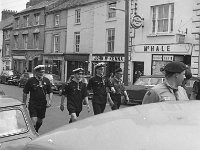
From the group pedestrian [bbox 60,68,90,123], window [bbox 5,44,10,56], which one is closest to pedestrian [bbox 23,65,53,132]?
pedestrian [bbox 60,68,90,123]

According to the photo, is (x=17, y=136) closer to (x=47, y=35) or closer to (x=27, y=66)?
(x=47, y=35)

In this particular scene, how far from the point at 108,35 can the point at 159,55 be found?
252 inches

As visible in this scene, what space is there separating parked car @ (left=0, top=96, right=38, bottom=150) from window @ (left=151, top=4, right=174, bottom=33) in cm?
2026

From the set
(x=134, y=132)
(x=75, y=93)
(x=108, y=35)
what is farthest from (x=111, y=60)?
(x=134, y=132)

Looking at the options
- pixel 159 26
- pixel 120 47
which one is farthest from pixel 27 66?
pixel 159 26

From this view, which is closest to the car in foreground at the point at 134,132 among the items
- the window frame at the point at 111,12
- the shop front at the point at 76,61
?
the window frame at the point at 111,12

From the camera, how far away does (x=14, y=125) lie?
4.83 m

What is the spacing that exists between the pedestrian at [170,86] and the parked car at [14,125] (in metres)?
1.63

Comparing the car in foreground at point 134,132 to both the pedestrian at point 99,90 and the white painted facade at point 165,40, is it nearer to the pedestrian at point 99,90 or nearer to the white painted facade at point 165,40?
the pedestrian at point 99,90

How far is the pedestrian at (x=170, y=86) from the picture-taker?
15.0 feet

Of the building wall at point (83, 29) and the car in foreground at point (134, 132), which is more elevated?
the building wall at point (83, 29)

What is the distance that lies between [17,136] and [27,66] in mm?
41967

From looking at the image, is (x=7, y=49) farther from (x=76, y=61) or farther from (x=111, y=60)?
(x=111, y=60)

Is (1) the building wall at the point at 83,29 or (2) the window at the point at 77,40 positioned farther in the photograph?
(2) the window at the point at 77,40
